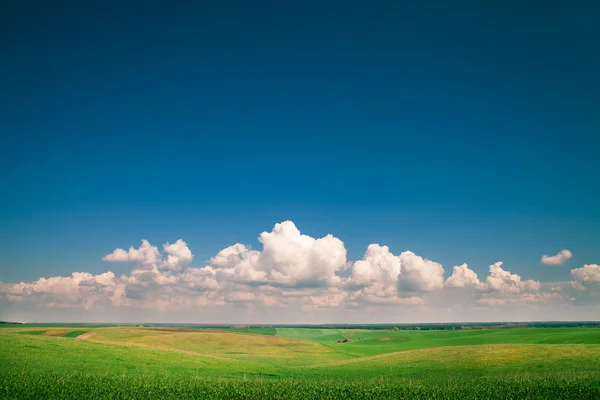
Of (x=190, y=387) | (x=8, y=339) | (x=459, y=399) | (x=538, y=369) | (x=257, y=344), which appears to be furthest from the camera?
(x=257, y=344)

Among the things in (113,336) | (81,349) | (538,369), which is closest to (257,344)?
(113,336)

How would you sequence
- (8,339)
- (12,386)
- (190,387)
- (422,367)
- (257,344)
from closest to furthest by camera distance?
(12,386) < (190,387) < (422,367) < (8,339) < (257,344)

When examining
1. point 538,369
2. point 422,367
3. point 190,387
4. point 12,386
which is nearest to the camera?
point 12,386

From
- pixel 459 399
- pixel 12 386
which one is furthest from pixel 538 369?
pixel 12 386

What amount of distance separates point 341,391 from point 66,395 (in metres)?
21.7

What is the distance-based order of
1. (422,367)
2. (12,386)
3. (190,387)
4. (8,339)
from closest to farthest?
(12,386) < (190,387) < (422,367) < (8,339)

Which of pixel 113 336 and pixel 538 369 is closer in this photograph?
pixel 538 369

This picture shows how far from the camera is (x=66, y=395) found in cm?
2967

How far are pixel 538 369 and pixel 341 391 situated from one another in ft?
109

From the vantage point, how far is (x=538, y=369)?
50625mm

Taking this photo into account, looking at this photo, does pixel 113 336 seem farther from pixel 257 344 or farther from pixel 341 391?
pixel 341 391

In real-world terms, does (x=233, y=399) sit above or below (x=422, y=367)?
above

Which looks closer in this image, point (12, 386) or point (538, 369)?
point (12, 386)

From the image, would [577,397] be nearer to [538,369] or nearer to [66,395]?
[538,369]
